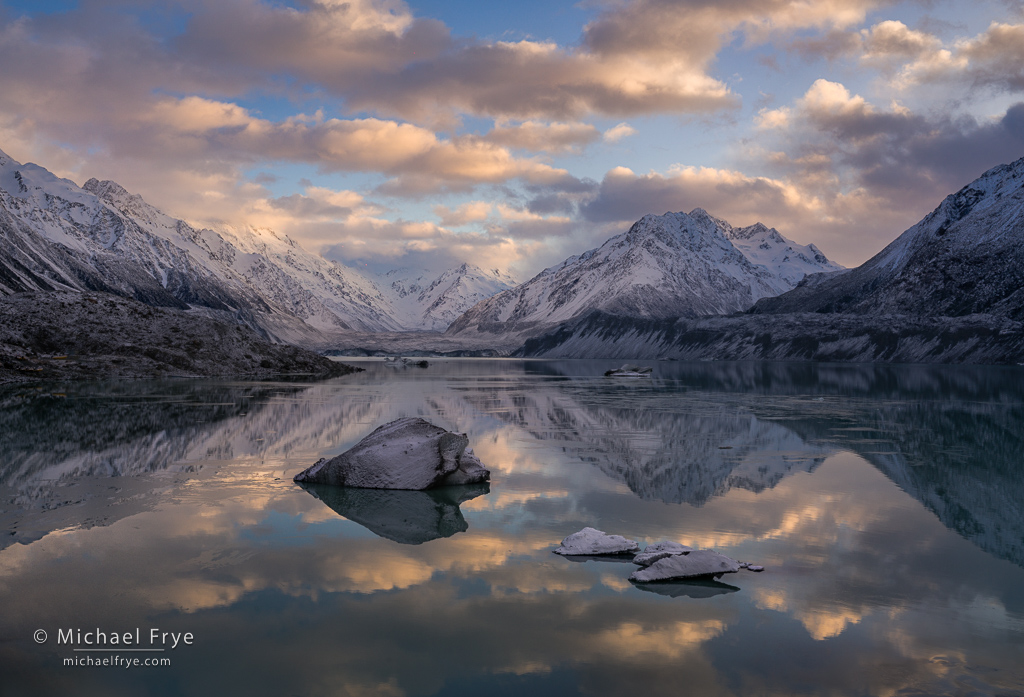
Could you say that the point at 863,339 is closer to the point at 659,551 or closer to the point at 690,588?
the point at 659,551

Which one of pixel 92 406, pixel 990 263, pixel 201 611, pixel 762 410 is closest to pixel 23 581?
pixel 201 611

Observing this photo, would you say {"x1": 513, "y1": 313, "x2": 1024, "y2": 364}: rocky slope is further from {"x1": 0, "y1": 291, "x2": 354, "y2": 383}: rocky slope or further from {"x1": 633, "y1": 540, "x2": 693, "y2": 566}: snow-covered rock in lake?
{"x1": 633, "y1": 540, "x2": 693, "y2": 566}: snow-covered rock in lake

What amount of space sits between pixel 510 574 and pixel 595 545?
87.9 inches

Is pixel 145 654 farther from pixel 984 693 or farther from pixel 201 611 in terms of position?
pixel 984 693

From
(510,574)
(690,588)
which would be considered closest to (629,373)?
(510,574)

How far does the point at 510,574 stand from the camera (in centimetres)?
1361

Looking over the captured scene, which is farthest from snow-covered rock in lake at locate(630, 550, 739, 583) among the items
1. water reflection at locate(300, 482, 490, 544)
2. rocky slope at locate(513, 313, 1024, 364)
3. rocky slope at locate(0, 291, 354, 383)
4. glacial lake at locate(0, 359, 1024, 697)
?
rocky slope at locate(513, 313, 1024, 364)

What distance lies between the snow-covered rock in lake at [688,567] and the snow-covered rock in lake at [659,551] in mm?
231

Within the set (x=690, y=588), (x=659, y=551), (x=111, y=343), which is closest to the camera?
(x=690, y=588)

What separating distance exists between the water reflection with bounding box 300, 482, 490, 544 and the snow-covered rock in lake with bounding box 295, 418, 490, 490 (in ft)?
0.97

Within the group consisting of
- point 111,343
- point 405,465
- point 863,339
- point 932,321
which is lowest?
point 405,465

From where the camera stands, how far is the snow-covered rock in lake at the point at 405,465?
866 inches

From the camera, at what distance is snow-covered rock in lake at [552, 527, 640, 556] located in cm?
1486

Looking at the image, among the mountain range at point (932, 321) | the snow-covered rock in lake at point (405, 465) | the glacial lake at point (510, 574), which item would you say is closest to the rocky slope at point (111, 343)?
the glacial lake at point (510, 574)
